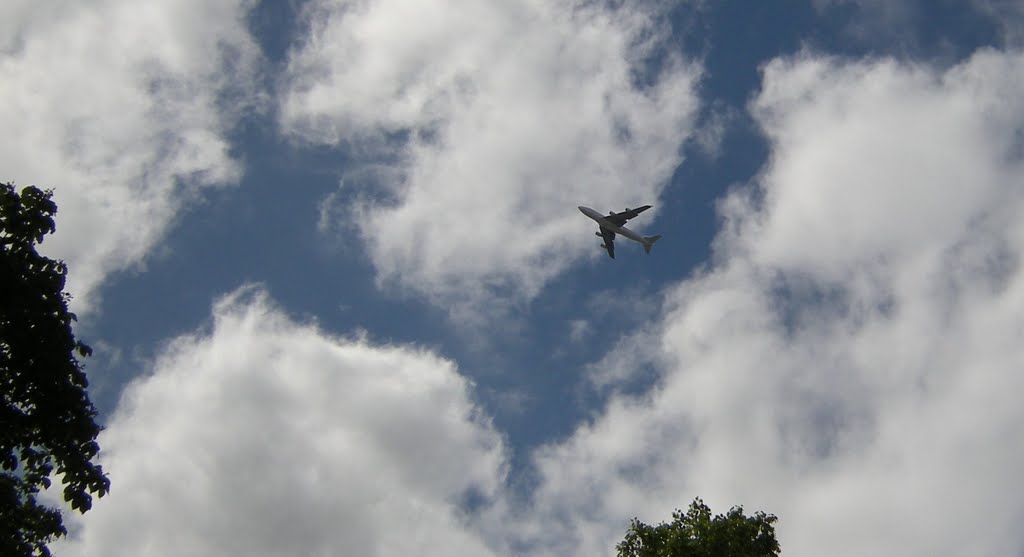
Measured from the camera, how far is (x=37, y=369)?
13.5 metres

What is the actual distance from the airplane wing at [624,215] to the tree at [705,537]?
1291 inches

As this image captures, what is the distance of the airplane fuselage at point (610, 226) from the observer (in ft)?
230

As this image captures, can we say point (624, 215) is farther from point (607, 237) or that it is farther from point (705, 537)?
point (705, 537)

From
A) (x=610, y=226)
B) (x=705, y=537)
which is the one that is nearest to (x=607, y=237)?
(x=610, y=226)

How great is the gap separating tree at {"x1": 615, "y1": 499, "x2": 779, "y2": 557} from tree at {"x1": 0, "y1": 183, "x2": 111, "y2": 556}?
32.6 m

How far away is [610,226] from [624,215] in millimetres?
1942

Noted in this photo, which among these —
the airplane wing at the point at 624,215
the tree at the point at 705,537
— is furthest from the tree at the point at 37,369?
the airplane wing at the point at 624,215

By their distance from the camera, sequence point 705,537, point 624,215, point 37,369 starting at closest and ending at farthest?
point 37,369 → point 705,537 → point 624,215

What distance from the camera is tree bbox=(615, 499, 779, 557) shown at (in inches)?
1531

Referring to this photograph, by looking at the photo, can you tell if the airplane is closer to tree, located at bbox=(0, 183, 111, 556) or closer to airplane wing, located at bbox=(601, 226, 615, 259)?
airplane wing, located at bbox=(601, 226, 615, 259)

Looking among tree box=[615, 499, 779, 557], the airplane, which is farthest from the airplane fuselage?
tree box=[615, 499, 779, 557]

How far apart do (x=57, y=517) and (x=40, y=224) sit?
8170 mm

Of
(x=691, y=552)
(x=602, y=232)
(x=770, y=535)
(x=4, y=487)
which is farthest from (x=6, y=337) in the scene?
(x=602, y=232)

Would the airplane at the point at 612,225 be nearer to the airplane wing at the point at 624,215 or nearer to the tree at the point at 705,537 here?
the airplane wing at the point at 624,215
